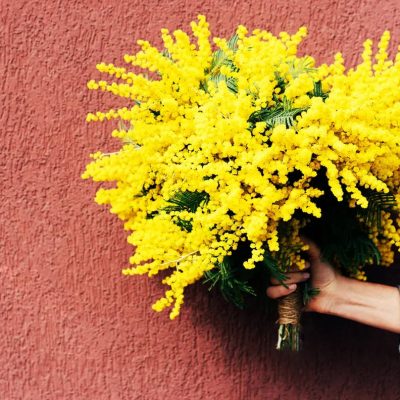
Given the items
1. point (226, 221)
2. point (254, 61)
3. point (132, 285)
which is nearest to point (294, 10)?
point (254, 61)

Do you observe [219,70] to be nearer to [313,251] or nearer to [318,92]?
[318,92]

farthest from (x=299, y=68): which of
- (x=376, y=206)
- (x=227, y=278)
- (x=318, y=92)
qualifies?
(x=227, y=278)

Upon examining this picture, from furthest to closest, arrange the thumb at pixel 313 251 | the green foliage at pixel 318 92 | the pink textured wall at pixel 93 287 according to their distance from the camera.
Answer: the pink textured wall at pixel 93 287 < the thumb at pixel 313 251 < the green foliage at pixel 318 92

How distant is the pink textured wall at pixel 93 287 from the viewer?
146 centimetres

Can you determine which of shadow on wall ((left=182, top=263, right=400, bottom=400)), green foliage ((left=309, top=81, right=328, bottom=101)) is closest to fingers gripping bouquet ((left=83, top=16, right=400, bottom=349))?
green foliage ((left=309, top=81, right=328, bottom=101))

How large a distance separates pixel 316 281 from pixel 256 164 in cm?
40

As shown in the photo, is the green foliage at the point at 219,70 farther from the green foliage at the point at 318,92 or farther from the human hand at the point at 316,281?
the human hand at the point at 316,281

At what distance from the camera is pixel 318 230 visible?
122 centimetres

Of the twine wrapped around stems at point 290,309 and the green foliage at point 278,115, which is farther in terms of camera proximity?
the twine wrapped around stems at point 290,309

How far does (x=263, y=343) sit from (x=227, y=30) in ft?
2.67

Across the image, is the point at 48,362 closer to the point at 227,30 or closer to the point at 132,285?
the point at 132,285

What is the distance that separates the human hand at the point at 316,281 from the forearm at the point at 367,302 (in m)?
0.01

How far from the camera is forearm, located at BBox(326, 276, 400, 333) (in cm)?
126

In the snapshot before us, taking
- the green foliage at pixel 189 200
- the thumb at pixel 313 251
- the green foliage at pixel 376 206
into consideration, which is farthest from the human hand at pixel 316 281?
the green foliage at pixel 189 200
